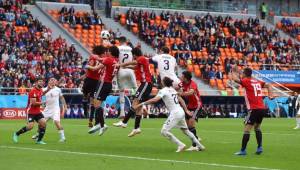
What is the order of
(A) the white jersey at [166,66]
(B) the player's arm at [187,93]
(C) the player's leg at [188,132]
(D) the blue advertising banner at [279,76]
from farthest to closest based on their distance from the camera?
(D) the blue advertising banner at [279,76], (A) the white jersey at [166,66], (B) the player's arm at [187,93], (C) the player's leg at [188,132]

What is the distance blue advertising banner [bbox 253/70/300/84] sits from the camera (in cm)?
5925

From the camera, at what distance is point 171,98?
19578 mm


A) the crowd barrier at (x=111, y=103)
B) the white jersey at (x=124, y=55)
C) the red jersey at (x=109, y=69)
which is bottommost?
the crowd barrier at (x=111, y=103)

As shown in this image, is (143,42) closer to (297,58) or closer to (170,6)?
(170,6)

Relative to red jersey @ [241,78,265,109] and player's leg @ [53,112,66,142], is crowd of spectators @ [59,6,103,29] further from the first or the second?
red jersey @ [241,78,265,109]

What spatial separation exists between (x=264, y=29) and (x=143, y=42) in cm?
1465

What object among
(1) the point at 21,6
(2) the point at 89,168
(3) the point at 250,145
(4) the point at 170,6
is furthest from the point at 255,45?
(2) the point at 89,168

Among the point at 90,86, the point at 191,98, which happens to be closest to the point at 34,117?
the point at 90,86

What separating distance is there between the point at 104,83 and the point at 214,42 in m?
41.9

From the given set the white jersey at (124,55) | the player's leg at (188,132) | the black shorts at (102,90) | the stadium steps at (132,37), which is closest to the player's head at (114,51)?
the white jersey at (124,55)

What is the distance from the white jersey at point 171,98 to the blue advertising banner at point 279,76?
40.0m

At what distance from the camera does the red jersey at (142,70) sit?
2205cm

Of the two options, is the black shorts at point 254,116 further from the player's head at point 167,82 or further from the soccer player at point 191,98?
the player's head at point 167,82

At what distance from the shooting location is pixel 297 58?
66375 mm
